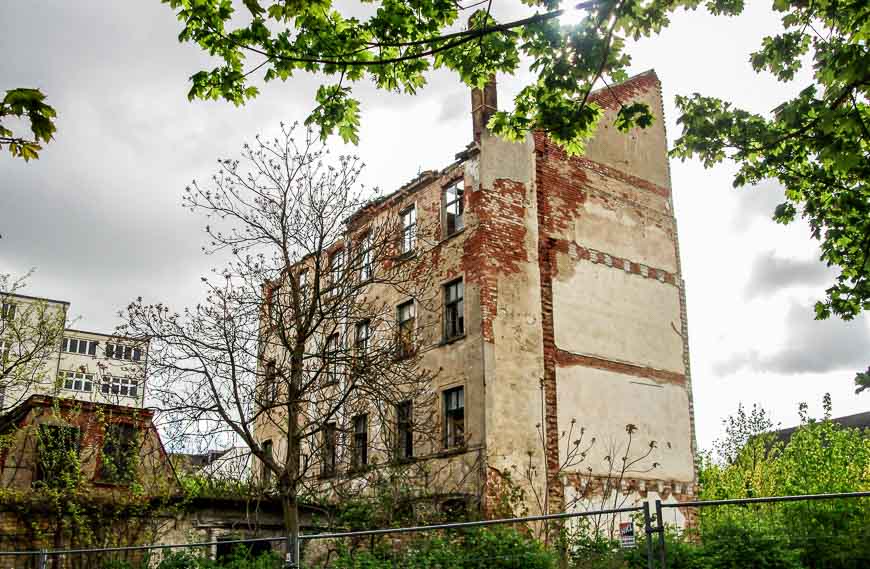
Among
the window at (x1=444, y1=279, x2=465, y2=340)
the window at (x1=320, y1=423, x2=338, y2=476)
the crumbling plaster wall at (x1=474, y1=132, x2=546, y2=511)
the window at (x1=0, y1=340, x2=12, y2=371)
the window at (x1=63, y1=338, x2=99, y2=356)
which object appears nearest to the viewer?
the window at (x1=320, y1=423, x2=338, y2=476)

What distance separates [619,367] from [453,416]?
482 centimetres

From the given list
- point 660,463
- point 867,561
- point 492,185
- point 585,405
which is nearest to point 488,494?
point 585,405

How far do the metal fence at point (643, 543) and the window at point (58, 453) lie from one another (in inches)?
189

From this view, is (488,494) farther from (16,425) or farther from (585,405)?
(16,425)

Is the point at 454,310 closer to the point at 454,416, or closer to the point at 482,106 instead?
the point at 454,416

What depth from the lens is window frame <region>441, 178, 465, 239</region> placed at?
22612 mm

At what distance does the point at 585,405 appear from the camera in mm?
21406

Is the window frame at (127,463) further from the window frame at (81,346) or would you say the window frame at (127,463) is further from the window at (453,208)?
the window frame at (81,346)

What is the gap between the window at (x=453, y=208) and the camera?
22734 mm

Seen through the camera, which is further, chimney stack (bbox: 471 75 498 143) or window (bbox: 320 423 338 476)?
chimney stack (bbox: 471 75 498 143)

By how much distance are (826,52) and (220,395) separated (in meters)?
12.1

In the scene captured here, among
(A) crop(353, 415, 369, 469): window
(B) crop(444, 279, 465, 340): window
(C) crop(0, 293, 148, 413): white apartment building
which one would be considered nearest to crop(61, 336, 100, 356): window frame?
(C) crop(0, 293, 148, 413): white apartment building

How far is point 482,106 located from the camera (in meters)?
22.5

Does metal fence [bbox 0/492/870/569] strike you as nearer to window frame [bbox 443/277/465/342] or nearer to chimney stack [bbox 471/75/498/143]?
window frame [bbox 443/277/465/342]
